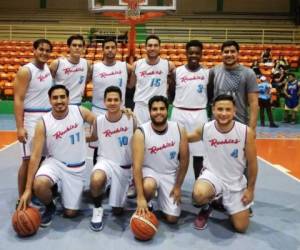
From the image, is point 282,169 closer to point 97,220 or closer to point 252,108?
point 252,108

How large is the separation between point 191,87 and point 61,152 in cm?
149

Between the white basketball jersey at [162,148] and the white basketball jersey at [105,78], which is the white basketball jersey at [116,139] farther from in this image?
the white basketball jersey at [105,78]

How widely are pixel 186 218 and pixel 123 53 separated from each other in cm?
1008

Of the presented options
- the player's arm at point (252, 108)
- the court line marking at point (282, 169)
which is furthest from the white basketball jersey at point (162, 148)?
the court line marking at point (282, 169)

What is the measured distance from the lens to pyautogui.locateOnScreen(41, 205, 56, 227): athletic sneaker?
150 inches

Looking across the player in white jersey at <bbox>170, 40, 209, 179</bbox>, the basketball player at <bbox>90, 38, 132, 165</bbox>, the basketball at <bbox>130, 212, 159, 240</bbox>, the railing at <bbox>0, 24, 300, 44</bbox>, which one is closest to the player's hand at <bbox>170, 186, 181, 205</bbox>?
the basketball at <bbox>130, 212, 159, 240</bbox>

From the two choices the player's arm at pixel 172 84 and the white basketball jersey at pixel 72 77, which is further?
the player's arm at pixel 172 84

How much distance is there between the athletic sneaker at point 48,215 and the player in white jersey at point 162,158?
88 cm

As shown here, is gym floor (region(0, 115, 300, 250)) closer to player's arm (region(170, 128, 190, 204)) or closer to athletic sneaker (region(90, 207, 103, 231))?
athletic sneaker (region(90, 207, 103, 231))

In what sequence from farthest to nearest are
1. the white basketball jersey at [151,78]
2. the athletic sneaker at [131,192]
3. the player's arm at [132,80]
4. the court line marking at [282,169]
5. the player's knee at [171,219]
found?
the court line marking at [282,169] → the player's arm at [132,80] → the white basketball jersey at [151,78] → the athletic sneaker at [131,192] → the player's knee at [171,219]

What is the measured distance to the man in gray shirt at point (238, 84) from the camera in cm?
418

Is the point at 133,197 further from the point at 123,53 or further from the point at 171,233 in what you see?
the point at 123,53

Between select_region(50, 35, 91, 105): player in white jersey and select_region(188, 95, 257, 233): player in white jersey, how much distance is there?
1.50m

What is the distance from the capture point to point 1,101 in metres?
12.4
